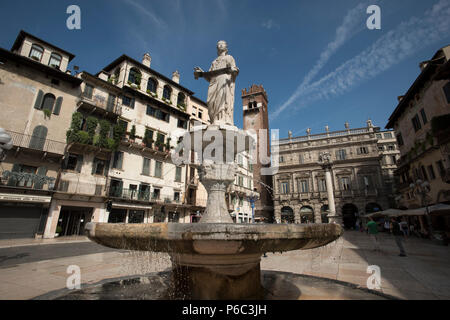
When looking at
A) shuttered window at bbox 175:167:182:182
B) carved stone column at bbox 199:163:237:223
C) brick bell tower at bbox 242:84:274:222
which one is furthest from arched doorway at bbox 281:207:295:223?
carved stone column at bbox 199:163:237:223

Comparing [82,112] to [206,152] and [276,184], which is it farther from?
[276,184]

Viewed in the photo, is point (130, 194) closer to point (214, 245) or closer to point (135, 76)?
point (135, 76)

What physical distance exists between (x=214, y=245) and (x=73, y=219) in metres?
21.1

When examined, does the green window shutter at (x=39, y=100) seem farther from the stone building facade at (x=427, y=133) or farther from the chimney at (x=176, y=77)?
the stone building facade at (x=427, y=133)

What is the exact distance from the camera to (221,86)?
586 centimetres

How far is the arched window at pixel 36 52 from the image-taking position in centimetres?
1781

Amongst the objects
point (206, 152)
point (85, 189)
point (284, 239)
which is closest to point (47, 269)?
point (206, 152)

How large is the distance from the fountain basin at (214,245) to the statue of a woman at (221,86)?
3550mm

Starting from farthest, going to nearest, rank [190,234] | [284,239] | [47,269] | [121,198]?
[121,198] → [47,269] → [284,239] → [190,234]

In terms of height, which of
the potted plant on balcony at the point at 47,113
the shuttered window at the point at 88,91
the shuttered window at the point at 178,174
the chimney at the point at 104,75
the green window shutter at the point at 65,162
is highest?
the chimney at the point at 104,75

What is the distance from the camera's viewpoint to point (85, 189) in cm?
1830

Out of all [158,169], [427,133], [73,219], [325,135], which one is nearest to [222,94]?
[73,219]

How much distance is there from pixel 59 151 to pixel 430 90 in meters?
30.7

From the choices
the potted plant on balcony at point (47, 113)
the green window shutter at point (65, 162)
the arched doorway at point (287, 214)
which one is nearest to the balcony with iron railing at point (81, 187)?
the green window shutter at point (65, 162)
